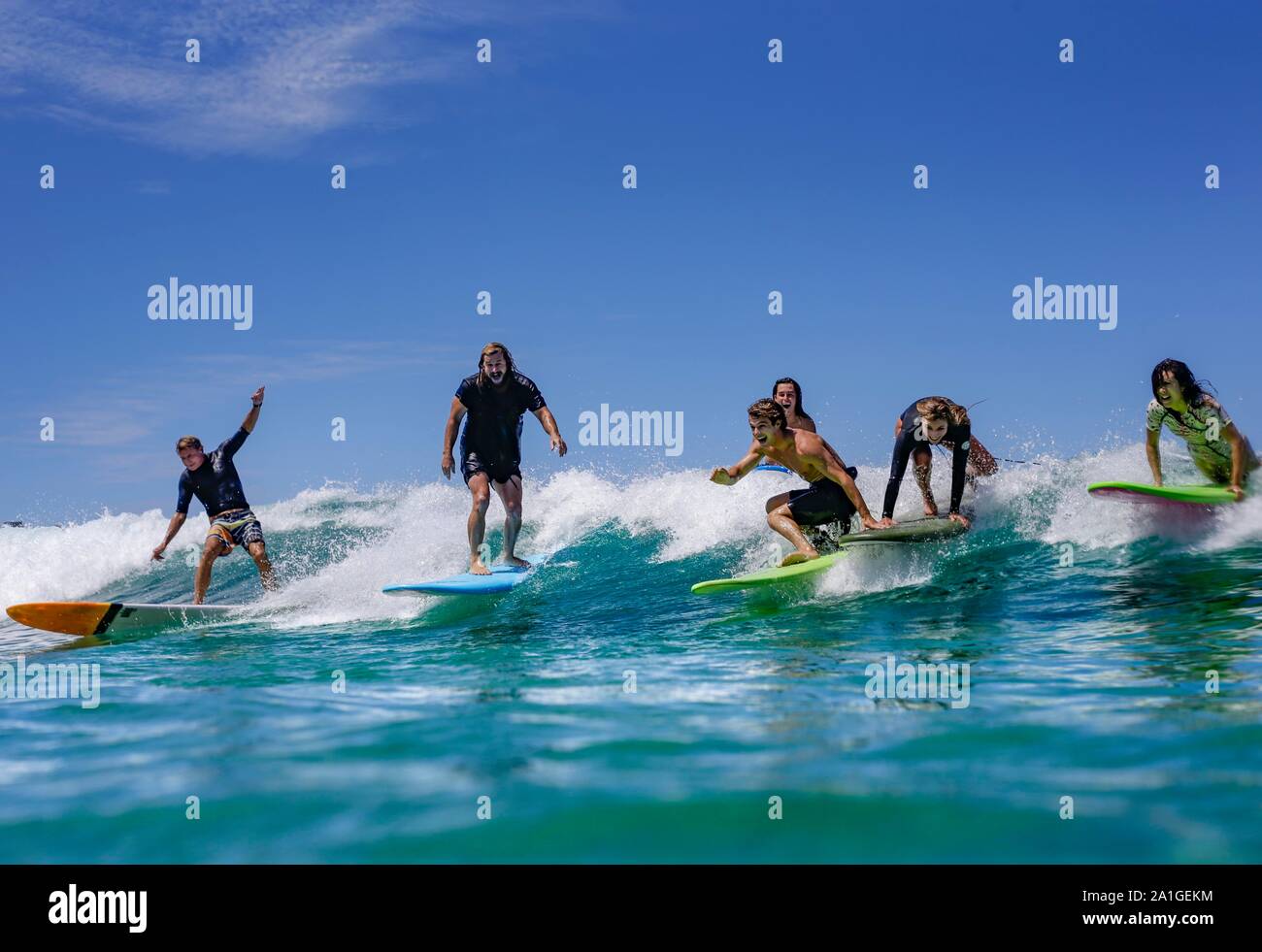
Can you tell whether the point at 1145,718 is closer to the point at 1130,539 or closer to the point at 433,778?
the point at 433,778

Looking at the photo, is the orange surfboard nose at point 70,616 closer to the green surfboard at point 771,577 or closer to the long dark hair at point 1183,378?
the green surfboard at point 771,577

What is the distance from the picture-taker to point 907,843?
11.0 feet

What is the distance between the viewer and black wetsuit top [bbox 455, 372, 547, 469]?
32.3 ft

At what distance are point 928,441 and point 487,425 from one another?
428 centimetres

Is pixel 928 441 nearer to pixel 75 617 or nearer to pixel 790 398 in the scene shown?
pixel 790 398

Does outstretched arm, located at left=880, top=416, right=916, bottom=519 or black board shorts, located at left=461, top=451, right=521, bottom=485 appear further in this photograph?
black board shorts, located at left=461, top=451, right=521, bottom=485

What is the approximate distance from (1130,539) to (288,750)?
8.31 meters

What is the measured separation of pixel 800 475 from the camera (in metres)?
9.25

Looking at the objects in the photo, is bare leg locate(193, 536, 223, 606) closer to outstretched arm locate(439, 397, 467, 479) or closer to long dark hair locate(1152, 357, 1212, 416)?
outstretched arm locate(439, 397, 467, 479)

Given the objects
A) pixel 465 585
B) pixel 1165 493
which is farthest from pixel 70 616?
pixel 1165 493

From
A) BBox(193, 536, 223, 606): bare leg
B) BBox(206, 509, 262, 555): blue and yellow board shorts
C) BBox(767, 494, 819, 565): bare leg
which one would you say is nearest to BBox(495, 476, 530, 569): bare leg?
BBox(767, 494, 819, 565): bare leg

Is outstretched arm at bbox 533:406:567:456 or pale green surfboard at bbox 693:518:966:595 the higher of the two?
outstretched arm at bbox 533:406:567:456

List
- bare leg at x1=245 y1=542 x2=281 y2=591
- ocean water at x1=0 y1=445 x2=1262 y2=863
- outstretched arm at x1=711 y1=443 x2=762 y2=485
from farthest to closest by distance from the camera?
bare leg at x1=245 y1=542 x2=281 y2=591 → outstretched arm at x1=711 y1=443 x2=762 y2=485 → ocean water at x1=0 y1=445 x2=1262 y2=863
